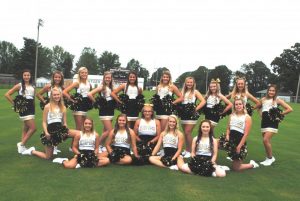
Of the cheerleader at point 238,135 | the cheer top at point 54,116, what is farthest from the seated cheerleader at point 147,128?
the cheer top at point 54,116

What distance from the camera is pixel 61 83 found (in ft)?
25.4

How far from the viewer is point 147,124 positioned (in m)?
→ 7.18

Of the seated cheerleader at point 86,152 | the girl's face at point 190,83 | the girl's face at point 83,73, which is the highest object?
the girl's face at point 83,73

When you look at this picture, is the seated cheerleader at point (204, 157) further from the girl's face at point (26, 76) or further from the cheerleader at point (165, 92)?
the girl's face at point (26, 76)

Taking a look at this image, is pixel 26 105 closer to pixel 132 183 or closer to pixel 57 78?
pixel 57 78

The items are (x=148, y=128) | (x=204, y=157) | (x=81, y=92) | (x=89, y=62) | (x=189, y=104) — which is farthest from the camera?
(x=89, y=62)

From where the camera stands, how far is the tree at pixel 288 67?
71688mm

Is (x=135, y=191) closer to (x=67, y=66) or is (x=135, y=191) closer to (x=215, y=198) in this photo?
(x=215, y=198)

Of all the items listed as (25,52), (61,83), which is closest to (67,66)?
(25,52)

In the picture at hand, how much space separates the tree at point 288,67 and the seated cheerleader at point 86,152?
2775 inches

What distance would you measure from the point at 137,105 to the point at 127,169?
1694 mm

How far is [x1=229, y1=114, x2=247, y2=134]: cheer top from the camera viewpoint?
679 cm

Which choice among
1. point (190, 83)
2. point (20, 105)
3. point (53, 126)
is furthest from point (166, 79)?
point (20, 105)

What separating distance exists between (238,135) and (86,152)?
9.36ft
